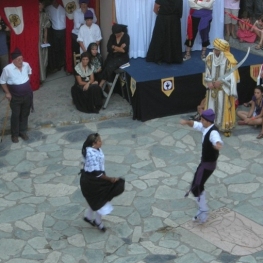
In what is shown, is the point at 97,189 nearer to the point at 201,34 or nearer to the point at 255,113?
the point at 255,113

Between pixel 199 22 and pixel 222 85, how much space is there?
2.17 meters

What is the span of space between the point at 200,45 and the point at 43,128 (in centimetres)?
394

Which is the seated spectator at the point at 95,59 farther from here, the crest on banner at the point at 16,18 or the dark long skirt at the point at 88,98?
the crest on banner at the point at 16,18

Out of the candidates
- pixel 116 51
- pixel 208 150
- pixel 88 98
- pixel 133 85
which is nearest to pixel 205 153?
pixel 208 150

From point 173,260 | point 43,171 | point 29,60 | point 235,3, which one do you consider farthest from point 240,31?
point 173,260

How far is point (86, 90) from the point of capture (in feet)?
36.1

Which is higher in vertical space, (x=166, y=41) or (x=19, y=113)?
(x=166, y=41)

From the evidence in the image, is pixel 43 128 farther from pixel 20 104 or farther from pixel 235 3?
pixel 235 3

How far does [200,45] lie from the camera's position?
40.9 ft

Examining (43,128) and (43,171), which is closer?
(43,171)

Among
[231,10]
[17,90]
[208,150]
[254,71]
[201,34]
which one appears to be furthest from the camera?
[231,10]

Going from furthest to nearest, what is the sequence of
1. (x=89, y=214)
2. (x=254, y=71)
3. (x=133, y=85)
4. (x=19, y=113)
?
(x=254, y=71), (x=133, y=85), (x=19, y=113), (x=89, y=214)

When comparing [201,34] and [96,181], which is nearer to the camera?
[96,181]

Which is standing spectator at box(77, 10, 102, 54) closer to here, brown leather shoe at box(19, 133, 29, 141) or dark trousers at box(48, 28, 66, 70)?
dark trousers at box(48, 28, 66, 70)
